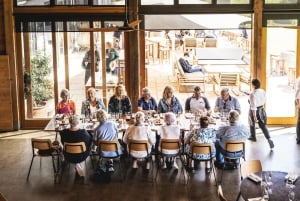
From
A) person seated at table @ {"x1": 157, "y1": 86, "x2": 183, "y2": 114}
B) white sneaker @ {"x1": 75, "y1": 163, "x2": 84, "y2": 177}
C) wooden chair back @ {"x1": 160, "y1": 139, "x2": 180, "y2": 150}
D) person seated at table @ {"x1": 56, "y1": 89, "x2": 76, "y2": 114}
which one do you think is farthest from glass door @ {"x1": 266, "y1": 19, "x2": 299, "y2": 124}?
white sneaker @ {"x1": 75, "y1": 163, "x2": 84, "y2": 177}

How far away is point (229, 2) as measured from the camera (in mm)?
12609

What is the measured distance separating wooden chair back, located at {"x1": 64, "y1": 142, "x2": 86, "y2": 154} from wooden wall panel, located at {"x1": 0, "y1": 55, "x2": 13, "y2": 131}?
417 centimetres

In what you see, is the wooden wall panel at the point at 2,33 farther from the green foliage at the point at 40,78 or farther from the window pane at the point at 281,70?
the window pane at the point at 281,70

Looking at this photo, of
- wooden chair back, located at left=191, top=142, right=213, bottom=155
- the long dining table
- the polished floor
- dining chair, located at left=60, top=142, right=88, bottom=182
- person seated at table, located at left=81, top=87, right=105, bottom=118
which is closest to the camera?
the long dining table

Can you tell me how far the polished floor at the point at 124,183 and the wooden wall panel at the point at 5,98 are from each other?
73.2 inches

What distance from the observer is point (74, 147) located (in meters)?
9.10

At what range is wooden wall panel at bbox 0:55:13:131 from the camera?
12.7 m

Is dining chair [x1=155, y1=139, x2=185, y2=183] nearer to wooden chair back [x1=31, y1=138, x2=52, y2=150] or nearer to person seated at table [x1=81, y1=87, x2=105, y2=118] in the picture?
wooden chair back [x1=31, y1=138, x2=52, y2=150]

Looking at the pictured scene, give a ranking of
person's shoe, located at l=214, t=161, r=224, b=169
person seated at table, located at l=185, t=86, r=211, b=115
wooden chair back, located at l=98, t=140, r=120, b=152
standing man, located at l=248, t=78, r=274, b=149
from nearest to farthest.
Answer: wooden chair back, located at l=98, t=140, r=120, b=152
person's shoe, located at l=214, t=161, r=224, b=169
person seated at table, located at l=185, t=86, r=211, b=115
standing man, located at l=248, t=78, r=274, b=149

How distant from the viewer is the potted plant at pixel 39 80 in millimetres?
13000

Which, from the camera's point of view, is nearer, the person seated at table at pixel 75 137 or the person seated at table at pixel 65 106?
the person seated at table at pixel 75 137

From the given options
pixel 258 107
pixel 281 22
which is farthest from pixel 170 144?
pixel 281 22

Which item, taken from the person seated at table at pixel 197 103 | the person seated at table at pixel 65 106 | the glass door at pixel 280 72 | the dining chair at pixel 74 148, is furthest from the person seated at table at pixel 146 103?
the glass door at pixel 280 72

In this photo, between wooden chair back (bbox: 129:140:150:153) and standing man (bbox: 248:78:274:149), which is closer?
wooden chair back (bbox: 129:140:150:153)
